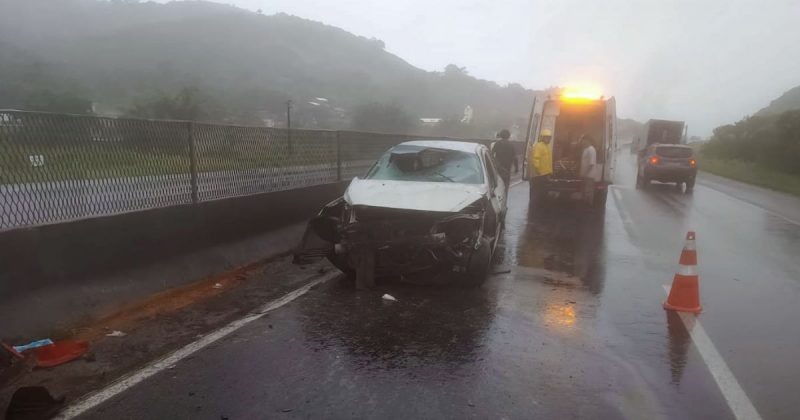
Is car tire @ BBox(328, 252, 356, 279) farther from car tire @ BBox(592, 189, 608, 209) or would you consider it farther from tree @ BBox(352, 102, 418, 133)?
tree @ BBox(352, 102, 418, 133)

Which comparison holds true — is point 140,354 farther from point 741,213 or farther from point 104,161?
point 741,213

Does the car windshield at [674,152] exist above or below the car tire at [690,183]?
above

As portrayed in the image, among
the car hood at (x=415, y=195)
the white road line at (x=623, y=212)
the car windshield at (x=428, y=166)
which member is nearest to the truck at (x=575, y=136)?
the white road line at (x=623, y=212)

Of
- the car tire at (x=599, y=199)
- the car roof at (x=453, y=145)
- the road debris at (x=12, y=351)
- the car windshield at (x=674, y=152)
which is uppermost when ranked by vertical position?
the car roof at (x=453, y=145)

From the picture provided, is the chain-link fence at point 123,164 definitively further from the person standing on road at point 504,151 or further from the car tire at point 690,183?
the car tire at point 690,183

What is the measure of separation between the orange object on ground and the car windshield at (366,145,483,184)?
4063 millimetres

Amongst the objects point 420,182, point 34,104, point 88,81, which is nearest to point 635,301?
point 420,182

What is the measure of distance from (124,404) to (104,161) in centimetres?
280

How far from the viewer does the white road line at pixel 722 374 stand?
3.55 meters

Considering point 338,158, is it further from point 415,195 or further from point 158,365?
point 158,365

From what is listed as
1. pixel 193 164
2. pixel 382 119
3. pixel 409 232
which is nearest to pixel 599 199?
pixel 409 232

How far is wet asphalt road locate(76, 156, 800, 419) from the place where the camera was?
3512 mm

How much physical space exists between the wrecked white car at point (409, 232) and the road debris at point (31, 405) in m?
3.21

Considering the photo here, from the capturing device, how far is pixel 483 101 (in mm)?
107250
